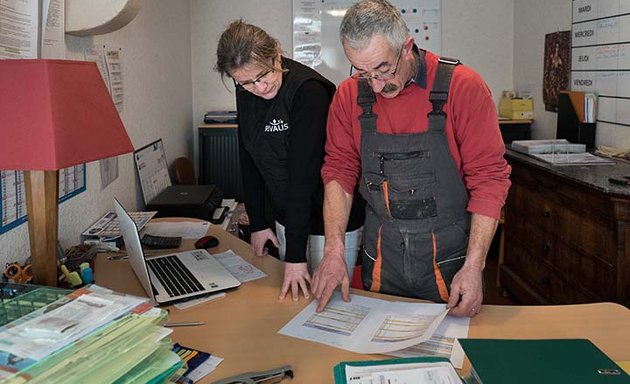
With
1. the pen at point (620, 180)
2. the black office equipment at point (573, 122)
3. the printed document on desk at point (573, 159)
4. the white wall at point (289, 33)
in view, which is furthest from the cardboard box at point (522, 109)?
the pen at point (620, 180)

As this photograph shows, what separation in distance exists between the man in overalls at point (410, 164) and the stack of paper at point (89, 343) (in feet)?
1.96

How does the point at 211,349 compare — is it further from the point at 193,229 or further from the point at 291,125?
the point at 193,229

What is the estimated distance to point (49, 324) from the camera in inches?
34.3

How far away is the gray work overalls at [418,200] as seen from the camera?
1561mm

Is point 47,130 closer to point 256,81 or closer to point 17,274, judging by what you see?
point 17,274

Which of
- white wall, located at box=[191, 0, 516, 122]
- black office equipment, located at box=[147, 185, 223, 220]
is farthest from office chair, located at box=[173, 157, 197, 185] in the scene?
white wall, located at box=[191, 0, 516, 122]

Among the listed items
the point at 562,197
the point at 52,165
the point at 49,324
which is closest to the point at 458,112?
the point at 52,165

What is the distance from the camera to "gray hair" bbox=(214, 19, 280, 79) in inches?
62.7

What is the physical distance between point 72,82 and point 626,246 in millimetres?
2017

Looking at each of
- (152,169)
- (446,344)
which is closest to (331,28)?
(152,169)

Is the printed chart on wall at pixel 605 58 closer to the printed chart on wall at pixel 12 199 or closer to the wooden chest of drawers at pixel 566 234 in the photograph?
the wooden chest of drawers at pixel 566 234

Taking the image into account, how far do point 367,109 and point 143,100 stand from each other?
1483 mm

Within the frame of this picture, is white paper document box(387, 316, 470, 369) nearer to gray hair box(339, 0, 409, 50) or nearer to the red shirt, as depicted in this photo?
the red shirt

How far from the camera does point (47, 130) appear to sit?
1027 mm
